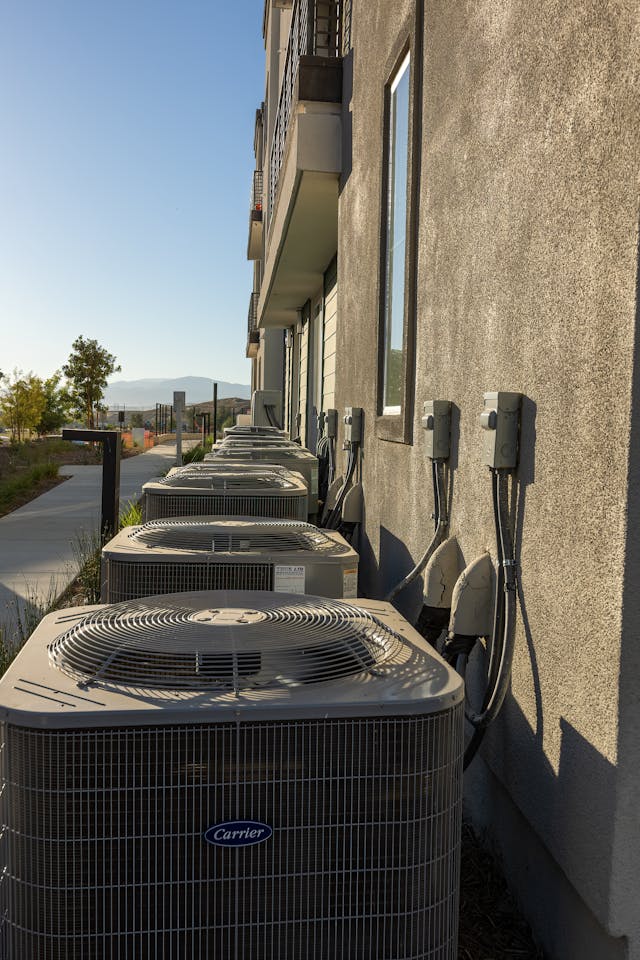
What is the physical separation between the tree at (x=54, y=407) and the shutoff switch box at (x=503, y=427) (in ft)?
127

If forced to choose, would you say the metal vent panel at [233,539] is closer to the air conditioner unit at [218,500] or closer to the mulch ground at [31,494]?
the air conditioner unit at [218,500]

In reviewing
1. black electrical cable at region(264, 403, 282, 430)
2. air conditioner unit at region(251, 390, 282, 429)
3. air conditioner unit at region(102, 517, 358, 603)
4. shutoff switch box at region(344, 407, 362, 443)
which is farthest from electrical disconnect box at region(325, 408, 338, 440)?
black electrical cable at region(264, 403, 282, 430)

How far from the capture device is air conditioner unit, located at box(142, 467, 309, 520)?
14.8 feet

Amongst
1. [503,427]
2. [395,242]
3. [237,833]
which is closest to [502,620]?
[503,427]

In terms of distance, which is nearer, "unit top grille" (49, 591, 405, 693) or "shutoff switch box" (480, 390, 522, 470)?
"unit top grille" (49, 591, 405, 693)

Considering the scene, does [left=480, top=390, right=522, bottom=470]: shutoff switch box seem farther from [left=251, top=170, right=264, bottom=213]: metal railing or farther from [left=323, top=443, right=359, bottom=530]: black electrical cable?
[left=251, top=170, right=264, bottom=213]: metal railing

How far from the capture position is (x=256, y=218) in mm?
18859

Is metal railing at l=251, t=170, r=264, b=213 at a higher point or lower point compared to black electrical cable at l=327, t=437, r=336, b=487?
higher

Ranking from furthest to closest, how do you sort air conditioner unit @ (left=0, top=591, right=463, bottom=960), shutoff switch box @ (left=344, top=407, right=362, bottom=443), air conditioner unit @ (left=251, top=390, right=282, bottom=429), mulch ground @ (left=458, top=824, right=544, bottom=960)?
air conditioner unit @ (left=251, top=390, right=282, bottom=429) → shutoff switch box @ (left=344, top=407, right=362, bottom=443) → mulch ground @ (left=458, top=824, right=544, bottom=960) → air conditioner unit @ (left=0, top=591, right=463, bottom=960)

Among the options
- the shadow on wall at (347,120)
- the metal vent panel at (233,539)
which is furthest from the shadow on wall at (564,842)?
the shadow on wall at (347,120)

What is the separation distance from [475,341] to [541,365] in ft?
2.23

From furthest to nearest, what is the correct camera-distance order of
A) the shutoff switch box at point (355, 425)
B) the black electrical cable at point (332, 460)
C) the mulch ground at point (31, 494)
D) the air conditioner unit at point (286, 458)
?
the mulch ground at point (31, 494)
the black electrical cable at point (332, 460)
the air conditioner unit at point (286, 458)
the shutoff switch box at point (355, 425)

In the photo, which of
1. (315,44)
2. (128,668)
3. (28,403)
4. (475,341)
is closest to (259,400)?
(315,44)

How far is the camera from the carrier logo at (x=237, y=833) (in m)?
1.72
